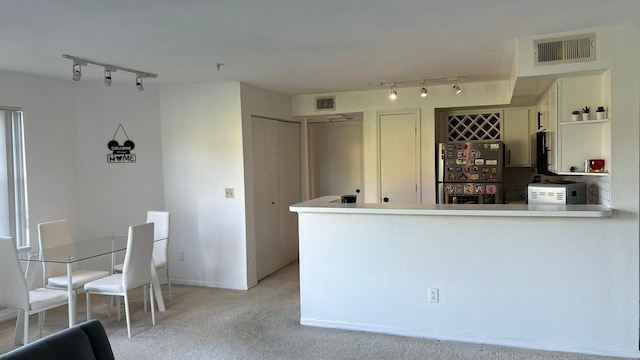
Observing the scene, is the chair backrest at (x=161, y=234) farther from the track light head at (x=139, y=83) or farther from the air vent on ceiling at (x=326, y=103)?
the air vent on ceiling at (x=326, y=103)

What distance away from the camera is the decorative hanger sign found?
5195mm

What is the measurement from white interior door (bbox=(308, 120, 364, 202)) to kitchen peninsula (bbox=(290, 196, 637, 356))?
2.93 metres

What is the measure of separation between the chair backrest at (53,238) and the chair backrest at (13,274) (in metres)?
0.64

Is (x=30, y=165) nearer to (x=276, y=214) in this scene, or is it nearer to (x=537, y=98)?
(x=276, y=214)

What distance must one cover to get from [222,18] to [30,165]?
118 inches

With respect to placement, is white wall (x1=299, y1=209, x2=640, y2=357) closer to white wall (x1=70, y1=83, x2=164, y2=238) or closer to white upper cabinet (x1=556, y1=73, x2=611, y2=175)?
white upper cabinet (x1=556, y1=73, x2=611, y2=175)

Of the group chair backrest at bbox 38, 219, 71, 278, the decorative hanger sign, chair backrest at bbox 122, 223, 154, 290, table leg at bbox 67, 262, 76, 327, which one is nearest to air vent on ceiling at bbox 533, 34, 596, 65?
chair backrest at bbox 122, 223, 154, 290

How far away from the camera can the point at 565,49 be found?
3209 millimetres

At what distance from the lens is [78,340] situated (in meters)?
1.71

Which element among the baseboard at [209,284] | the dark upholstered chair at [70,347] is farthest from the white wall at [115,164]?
the dark upholstered chair at [70,347]

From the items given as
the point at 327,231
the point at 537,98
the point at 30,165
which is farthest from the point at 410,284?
the point at 30,165

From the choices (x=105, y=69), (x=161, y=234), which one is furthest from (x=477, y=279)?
(x=105, y=69)

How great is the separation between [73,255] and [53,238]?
0.68 m

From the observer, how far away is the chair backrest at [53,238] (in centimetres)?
407
